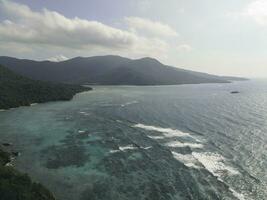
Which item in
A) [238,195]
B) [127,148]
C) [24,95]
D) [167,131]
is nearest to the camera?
[238,195]

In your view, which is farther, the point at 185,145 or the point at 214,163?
the point at 185,145

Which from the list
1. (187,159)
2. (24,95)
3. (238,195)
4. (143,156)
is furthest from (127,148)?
(24,95)

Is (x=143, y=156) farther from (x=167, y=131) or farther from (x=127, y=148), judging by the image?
(x=167, y=131)

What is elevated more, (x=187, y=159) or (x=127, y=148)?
(x=187, y=159)

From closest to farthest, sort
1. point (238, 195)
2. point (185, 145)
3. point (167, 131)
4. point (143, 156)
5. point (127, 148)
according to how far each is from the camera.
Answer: point (238, 195) → point (143, 156) → point (127, 148) → point (185, 145) → point (167, 131)

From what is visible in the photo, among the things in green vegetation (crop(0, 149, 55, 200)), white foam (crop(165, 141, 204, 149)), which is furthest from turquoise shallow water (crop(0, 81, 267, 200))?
green vegetation (crop(0, 149, 55, 200))

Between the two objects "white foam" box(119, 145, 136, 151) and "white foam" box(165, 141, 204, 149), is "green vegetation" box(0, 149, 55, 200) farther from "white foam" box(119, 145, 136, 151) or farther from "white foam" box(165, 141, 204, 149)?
"white foam" box(165, 141, 204, 149)
